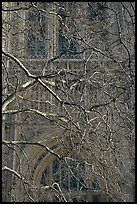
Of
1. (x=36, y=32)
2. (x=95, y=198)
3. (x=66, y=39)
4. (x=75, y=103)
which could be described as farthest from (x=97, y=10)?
(x=95, y=198)

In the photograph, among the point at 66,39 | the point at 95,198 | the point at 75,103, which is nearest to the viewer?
the point at 75,103

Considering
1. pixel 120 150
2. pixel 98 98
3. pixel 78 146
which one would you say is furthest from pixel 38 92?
pixel 78 146

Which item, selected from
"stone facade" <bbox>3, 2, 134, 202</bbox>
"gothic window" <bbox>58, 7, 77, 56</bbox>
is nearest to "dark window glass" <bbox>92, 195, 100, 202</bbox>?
"stone facade" <bbox>3, 2, 134, 202</bbox>

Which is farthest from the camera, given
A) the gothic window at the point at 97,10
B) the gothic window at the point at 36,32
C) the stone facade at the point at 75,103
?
the gothic window at the point at 36,32

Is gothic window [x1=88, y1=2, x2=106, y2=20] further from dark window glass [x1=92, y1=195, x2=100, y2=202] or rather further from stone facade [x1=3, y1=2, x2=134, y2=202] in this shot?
dark window glass [x1=92, y1=195, x2=100, y2=202]

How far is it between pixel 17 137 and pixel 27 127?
1.42ft

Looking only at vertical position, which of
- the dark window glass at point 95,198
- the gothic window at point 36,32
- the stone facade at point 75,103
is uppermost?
the gothic window at point 36,32

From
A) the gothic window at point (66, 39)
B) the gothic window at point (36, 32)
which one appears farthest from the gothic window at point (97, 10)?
the gothic window at point (36, 32)

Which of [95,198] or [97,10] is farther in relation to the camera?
[95,198]

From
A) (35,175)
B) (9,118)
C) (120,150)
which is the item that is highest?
(9,118)

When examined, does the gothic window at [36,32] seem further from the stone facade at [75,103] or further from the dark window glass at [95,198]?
the dark window glass at [95,198]

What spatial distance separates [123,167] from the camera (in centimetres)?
822

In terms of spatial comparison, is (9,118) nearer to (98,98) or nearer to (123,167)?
(98,98)

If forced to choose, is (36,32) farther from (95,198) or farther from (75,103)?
(95,198)
